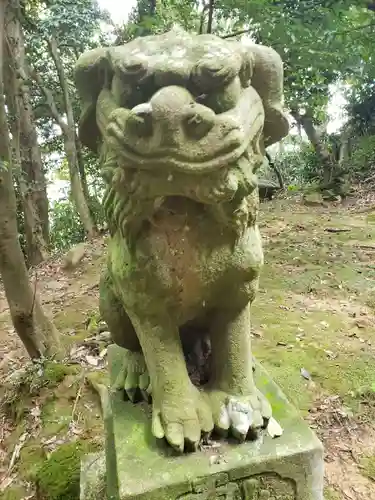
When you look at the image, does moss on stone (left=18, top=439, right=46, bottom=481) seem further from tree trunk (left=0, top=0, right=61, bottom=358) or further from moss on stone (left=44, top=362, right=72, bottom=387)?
tree trunk (left=0, top=0, right=61, bottom=358)

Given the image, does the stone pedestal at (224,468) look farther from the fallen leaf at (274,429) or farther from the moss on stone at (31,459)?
the moss on stone at (31,459)

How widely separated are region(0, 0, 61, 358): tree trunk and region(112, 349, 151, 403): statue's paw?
1238 millimetres

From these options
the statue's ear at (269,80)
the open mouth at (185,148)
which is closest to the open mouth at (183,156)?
the open mouth at (185,148)

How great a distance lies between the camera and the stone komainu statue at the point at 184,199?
0.94 m

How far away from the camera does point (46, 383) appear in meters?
2.72

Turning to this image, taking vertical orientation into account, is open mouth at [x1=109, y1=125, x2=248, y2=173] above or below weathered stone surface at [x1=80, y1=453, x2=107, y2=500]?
above

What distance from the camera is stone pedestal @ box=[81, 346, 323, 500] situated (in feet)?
3.78

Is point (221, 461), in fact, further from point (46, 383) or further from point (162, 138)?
point (46, 383)

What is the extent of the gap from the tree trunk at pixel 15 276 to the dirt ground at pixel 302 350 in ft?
0.81

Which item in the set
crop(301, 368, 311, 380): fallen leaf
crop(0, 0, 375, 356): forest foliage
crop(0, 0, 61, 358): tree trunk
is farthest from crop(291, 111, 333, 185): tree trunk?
crop(0, 0, 61, 358): tree trunk

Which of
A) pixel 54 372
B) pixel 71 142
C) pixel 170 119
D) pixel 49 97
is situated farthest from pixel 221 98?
pixel 49 97

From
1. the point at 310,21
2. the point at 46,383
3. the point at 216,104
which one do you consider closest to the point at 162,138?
the point at 216,104

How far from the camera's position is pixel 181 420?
48.0 inches

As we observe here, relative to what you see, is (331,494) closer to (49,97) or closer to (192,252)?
(192,252)
